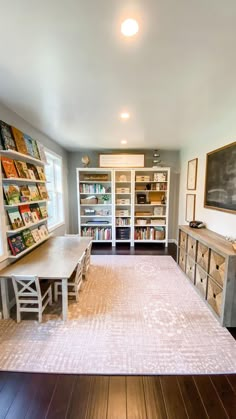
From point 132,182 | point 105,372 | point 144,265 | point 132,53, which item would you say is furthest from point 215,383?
point 132,182

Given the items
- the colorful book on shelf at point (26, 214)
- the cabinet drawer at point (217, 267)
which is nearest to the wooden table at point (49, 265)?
the colorful book on shelf at point (26, 214)

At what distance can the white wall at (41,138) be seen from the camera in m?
2.43

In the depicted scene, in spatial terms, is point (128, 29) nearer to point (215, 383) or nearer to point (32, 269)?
point (32, 269)

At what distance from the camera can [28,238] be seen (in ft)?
8.85

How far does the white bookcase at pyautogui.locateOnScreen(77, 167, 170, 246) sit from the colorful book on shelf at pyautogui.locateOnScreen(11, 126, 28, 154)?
227 cm

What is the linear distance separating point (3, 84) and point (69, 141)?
7.49 feet

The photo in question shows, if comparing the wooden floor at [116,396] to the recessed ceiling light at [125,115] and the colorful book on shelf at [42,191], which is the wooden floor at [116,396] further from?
the recessed ceiling light at [125,115]

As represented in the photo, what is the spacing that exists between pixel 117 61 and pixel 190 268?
278 centimetres

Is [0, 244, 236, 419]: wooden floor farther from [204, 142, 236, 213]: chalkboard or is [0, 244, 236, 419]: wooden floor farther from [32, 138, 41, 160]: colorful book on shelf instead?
[32, 138, 41, 160]: colorful book on shelf

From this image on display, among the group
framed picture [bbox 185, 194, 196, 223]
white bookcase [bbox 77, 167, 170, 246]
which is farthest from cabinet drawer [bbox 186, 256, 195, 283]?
white bookcase [bbox 77, 167, 170, 246]

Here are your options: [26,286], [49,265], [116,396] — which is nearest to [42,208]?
[49,265]

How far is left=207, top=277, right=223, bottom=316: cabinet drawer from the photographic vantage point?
7.17 feet

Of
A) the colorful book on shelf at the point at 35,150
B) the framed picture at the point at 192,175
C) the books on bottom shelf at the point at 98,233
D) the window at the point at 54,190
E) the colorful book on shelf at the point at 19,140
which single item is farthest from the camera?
the books on bottom shelf at the point at 98,233

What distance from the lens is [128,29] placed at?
117 centimetres
